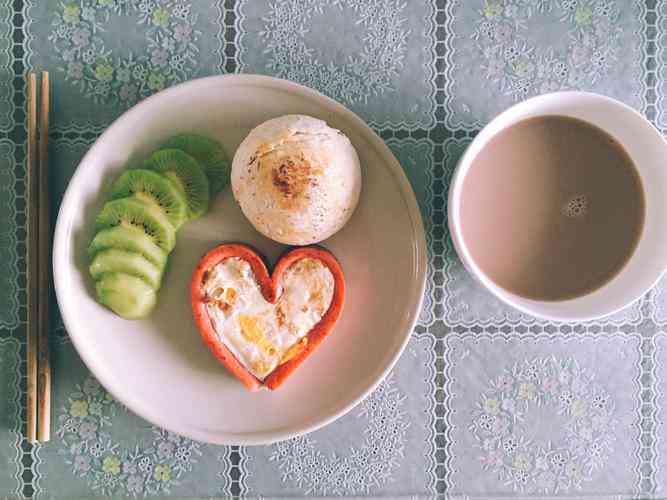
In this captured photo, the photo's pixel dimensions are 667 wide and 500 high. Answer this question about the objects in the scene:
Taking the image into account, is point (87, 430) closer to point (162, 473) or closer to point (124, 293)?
point (162, 473)

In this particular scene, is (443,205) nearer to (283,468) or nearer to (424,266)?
(424,266)

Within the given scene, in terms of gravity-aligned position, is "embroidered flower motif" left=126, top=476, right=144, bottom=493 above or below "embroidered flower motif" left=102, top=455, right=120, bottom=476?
below

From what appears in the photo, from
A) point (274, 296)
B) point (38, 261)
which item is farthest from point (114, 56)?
point (274, 296)

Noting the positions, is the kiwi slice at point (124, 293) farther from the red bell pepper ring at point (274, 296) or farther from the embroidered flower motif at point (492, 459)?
the embroidered flower motif at point (492, 459)

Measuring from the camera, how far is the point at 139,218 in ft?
3.43

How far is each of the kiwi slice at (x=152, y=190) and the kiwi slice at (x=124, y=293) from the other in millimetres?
122

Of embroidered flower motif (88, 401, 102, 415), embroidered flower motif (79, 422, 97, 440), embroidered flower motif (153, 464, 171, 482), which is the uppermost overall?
embroidered flower motif (88, 401, 102, 415)

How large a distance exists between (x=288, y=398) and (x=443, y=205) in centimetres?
42

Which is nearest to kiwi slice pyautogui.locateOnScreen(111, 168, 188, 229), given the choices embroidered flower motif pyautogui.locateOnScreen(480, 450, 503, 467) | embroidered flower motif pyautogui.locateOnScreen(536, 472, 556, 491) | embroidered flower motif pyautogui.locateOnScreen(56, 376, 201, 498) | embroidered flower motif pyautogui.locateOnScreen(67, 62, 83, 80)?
embroidered flower motif pyautogui.locateOnScreen(67, 62, 83, 80)

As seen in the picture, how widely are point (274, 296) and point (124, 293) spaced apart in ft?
0.77

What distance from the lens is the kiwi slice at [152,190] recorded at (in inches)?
41.1

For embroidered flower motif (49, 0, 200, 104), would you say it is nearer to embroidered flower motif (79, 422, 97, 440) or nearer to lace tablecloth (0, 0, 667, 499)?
lace tablecloth (0, 0, 667, 499)

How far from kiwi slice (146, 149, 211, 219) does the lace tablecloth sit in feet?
0.54

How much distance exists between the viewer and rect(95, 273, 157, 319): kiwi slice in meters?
1.04
